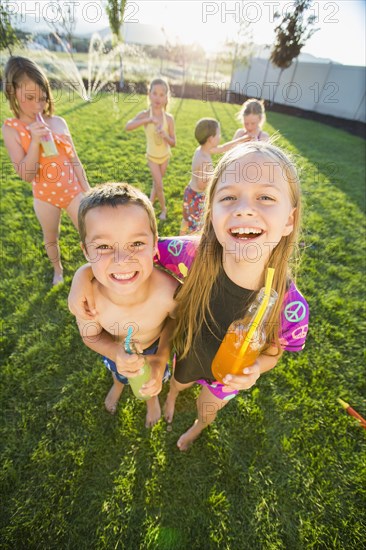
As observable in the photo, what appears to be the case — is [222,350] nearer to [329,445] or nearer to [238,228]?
[238,228]

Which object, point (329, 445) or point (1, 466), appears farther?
point (329, 445)

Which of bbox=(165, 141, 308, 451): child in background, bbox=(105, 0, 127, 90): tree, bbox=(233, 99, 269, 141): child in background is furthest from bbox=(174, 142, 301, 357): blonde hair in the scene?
bbox=(105, 0, 127, 90): tree

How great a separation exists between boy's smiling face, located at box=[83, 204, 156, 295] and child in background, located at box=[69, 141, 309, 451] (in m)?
0.23

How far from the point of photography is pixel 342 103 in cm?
1672

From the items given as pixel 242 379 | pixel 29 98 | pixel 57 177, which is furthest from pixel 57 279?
pixel 242 379

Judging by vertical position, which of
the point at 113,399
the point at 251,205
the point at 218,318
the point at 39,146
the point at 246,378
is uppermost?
the point at 251,205

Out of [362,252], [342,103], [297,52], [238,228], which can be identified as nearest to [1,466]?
[238,228]

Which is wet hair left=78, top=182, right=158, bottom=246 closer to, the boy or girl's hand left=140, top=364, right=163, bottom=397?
the boy

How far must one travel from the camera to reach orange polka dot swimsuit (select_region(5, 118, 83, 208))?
260 centimetres

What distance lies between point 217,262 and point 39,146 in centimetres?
201

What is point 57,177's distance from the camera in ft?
8.66

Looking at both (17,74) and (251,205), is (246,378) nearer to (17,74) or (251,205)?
(251,205)

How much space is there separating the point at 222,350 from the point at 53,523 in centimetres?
146

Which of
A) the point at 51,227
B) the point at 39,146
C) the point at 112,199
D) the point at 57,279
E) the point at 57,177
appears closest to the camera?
the point at 112,199
